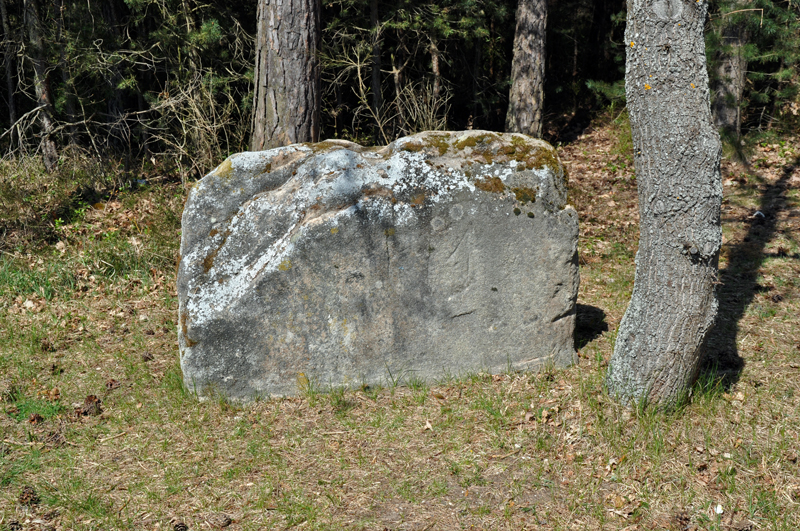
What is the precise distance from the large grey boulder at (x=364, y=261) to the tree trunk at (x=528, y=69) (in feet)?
20.3

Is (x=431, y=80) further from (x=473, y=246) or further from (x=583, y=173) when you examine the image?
(x=473, y=246)

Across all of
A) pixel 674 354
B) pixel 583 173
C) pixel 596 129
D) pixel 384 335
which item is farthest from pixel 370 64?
pixel 674 354

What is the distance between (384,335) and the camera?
15.1ft

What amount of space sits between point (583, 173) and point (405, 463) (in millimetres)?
7501

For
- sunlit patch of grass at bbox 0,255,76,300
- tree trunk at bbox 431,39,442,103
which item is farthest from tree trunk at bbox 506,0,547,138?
sunlit patch of grass at bbox 0,255,76,300

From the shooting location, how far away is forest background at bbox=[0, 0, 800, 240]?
29.4ft

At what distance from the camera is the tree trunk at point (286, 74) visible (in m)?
6.61

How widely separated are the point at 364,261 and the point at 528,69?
23.6 feet

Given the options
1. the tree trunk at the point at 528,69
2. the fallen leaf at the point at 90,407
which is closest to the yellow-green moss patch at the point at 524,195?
the fallen leaf at the point at 90,407

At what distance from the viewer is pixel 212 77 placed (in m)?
9.63

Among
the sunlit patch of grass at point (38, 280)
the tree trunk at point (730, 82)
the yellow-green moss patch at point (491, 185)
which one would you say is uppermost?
the tree trunk at point (730, 82)

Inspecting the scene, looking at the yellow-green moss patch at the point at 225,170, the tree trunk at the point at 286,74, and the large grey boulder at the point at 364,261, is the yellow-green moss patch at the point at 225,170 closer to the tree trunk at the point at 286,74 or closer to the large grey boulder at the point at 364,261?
the large grey boulder at the point at 364,261

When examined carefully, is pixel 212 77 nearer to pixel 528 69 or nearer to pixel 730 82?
pixel 528 69

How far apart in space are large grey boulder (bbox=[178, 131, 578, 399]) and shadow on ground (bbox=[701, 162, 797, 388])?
128 centimetres
